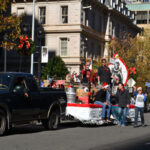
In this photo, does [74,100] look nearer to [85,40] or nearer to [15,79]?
[15,79]

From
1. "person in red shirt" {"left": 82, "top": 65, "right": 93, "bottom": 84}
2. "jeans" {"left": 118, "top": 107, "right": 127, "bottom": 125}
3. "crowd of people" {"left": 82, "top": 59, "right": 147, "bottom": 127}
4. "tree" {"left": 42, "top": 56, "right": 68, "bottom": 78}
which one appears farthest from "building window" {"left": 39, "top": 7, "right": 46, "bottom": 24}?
"jeans" {"left": 118, "top": 107, "right": 127, "bottom": 125}

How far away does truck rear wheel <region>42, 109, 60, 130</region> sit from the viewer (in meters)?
17.1

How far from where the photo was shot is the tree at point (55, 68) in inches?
2042

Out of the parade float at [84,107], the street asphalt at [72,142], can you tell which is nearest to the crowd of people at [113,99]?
the parade float at [84,107]

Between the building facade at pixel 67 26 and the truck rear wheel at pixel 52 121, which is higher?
the building facade at pixel 67 26

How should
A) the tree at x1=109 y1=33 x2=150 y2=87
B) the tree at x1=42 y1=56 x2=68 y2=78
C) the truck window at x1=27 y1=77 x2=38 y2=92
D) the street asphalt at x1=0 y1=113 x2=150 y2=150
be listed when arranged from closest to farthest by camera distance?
the street asphalt at x1=0 y1=113 x2=150 y2=150, the truck window at x1=27 y1=77 x2=38 y2=92, the tree at x1=109 y1=33 x2=150 y2=87, the tree at x1=42 y1=56 x2=68 y2=78

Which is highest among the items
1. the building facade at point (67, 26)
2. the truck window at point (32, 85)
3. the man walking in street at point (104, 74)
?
the building facade at point (67, 26)

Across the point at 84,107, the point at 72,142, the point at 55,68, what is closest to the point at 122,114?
the point at 84,107

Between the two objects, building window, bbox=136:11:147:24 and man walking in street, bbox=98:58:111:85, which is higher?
building window, bbox=136:11:147:24

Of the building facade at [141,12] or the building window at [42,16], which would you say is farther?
the building facade at [141,12]

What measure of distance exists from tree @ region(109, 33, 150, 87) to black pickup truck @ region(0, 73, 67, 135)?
3171cm

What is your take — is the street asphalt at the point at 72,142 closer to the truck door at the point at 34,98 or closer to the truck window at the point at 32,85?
the truck door at the point at 34,98

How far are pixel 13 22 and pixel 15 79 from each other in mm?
11695

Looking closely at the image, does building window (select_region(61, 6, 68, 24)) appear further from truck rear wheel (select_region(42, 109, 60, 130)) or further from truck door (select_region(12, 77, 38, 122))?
truck door (select_region(12, 77, 38, 122))
